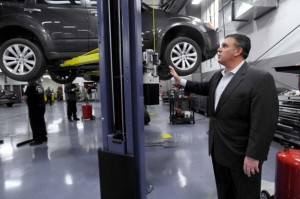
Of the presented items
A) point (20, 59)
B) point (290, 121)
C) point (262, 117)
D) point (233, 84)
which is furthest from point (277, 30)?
point (20, 59)

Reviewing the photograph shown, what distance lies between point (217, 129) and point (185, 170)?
5.01 ft

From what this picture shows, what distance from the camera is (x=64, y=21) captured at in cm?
314

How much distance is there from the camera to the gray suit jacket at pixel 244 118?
1.25 m

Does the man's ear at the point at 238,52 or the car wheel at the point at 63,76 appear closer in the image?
the man's ear at the point at 238,52

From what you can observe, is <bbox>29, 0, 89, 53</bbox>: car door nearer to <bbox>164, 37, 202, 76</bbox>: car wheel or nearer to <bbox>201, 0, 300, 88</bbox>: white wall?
<bbox>164, 37, 202, 76</bbox>: car wheel

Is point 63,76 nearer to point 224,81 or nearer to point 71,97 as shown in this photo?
point 71,97

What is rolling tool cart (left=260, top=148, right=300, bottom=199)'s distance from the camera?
1656 millimetres

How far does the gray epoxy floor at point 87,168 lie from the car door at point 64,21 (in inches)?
72.5

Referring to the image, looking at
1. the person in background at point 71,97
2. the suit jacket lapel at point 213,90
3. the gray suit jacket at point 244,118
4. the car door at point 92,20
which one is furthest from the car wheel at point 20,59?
the person in background at point 71,97

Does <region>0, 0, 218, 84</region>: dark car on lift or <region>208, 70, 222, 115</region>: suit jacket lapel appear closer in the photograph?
<region>208, 70, 222, 115</region>: suit jacket lapel

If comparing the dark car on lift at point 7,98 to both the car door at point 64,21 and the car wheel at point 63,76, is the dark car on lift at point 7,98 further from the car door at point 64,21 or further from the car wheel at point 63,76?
the car door at point 64,21

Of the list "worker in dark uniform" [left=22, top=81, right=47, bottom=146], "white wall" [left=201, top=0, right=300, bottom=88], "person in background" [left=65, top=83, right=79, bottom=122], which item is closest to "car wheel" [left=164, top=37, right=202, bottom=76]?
"white wall" [left=201, top=0, right=300, bottom=88]

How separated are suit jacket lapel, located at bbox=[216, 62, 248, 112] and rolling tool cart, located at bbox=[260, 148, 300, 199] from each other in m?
0.88

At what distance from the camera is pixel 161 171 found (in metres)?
2.82
